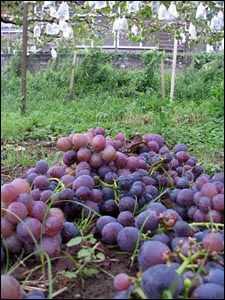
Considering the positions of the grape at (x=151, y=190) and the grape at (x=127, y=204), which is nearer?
the grape at (x=127, y=204)

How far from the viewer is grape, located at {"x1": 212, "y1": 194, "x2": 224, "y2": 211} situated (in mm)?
978

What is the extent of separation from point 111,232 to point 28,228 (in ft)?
0.65

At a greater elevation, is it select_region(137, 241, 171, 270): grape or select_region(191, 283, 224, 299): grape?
select_region(137, 241, 171, 270): grape

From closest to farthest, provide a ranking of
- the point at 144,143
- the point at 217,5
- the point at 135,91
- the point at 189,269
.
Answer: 1. the point at 189,269
2. the point at 144,143
3. the point at 217,5
4. the point at 135,91

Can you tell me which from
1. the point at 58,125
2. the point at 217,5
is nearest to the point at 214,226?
the point at 58,125

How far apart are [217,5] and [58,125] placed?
74.7 inches

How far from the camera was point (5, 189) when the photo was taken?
94 centimetres

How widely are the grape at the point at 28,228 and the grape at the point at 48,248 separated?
0.02 meters

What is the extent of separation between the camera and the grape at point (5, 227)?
895 mm

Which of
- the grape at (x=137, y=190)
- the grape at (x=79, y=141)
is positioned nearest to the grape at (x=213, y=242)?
the grape at (x=137, y=190)

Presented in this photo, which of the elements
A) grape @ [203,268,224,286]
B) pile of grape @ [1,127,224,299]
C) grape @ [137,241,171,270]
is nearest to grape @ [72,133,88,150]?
pile of grape @ [1,127,224,299]

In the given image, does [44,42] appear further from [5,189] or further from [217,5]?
[5,189]

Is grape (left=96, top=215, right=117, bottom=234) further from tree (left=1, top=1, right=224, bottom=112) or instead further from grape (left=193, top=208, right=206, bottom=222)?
tree (left=1, top=1, right=224, bottom=112)

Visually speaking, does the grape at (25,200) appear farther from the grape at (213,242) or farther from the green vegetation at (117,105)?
the grape at (213,242)
